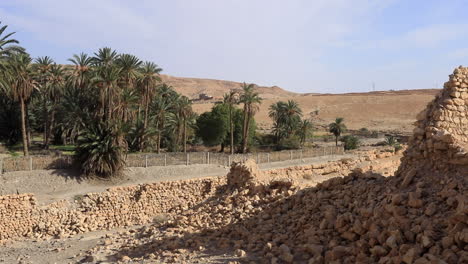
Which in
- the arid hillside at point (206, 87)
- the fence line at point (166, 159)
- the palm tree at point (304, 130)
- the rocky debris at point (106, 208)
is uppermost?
the arid hillside at point (206, 87)

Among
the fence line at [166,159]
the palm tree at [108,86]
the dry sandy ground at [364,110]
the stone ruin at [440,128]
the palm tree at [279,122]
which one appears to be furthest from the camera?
the dry sandy ground at [364,110]

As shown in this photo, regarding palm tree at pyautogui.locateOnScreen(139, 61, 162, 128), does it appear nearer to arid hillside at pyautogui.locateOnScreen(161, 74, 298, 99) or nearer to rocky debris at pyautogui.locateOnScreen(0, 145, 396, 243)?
rocky debris at pyautogui.locateOnScreen(0, 145, 396, 243)

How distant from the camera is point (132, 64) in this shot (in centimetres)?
3272

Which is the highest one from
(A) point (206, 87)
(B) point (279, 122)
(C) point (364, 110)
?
(A) point (206, 87)

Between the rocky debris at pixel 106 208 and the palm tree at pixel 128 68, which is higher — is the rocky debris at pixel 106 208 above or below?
below

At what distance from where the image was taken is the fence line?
21.4 m

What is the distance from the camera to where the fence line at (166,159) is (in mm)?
21406

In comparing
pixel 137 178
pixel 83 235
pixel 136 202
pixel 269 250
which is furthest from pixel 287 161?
pixel 269 250

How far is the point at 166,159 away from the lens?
2664 centimetres

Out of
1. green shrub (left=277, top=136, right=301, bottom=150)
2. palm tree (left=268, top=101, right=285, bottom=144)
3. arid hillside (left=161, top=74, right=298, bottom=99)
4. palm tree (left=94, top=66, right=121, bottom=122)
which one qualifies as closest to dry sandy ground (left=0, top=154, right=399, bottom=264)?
palm tree (left=94, top=66, right=121, bottom=122)

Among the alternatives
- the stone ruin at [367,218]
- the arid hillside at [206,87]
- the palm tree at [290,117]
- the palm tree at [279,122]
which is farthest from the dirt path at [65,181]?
the arid hillside at [206,87]

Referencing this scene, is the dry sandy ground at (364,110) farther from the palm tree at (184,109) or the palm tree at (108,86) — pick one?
the palm tree at (108,86)

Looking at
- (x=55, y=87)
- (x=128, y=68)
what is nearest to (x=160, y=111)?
(x=128, y=68)

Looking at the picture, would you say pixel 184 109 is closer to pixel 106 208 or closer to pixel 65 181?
pixel 65 181
